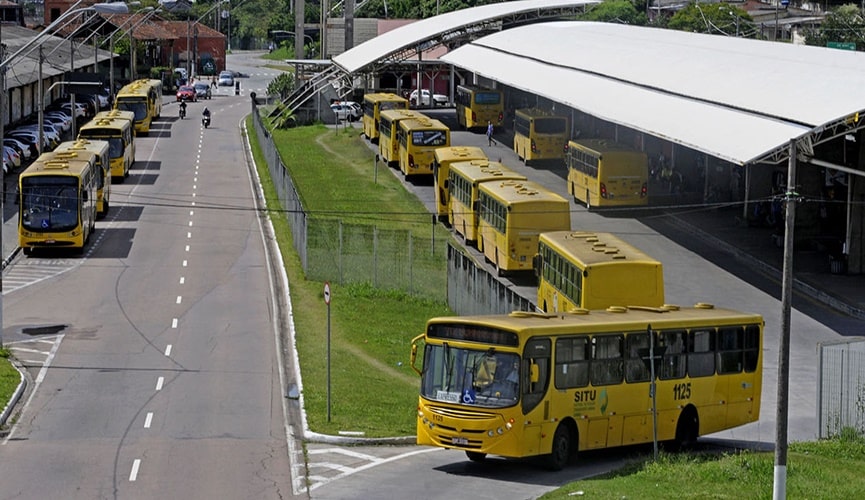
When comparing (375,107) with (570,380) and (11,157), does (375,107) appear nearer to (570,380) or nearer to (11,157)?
(11,157)

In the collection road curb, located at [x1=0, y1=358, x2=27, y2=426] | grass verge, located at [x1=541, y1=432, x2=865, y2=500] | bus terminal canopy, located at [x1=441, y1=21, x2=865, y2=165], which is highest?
bus terminal canopy, located at [x1=441, y1=21, x2=865, y2=165]

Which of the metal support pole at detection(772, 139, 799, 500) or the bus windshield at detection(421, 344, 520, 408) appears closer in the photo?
the metal support pole at detection(772, 139, 799, 500)

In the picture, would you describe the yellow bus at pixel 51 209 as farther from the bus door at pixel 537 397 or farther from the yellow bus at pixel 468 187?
the bus door at pixel 537 397

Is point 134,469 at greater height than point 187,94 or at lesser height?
lesser

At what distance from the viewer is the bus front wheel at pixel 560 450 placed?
1014 inches

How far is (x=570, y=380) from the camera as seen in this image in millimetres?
25781

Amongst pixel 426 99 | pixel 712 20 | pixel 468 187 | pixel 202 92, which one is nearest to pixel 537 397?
pixel 468 187

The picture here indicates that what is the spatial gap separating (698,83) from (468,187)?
460 inches

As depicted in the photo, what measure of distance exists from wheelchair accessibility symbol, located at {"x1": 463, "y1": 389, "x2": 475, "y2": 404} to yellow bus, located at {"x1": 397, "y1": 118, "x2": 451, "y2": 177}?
1740 inches

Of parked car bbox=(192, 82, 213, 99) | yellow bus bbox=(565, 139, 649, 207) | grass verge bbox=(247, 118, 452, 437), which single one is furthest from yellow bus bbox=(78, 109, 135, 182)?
parked car bbox=(192, 82, 213, 99)

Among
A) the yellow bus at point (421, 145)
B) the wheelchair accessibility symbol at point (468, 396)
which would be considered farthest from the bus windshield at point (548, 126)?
the wheelchair accessibility symbol at point (468, 396)

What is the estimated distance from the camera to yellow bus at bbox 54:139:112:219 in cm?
5756

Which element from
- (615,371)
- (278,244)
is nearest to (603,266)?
(615,371)

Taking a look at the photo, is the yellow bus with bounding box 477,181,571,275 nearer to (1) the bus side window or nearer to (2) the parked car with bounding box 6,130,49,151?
(1) the bus side window
